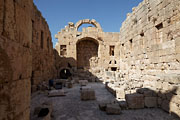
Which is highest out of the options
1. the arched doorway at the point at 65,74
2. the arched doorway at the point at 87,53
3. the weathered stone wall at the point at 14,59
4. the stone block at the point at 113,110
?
the arched doorway at the point at 87,53

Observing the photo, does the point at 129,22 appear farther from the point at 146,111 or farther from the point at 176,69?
the point at 146,111

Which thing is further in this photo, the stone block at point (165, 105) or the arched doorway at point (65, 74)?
the arched doorway at point (65, 74)

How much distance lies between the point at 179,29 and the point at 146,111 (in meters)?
4.17

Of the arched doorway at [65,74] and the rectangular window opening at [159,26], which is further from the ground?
A: the rectangular window opening at [159,26]

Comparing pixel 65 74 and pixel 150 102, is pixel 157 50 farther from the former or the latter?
pixel 65 74

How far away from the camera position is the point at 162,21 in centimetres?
648

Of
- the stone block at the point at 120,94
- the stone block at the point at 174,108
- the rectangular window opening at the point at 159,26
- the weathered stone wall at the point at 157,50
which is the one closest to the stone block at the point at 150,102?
the weathered stone wall at the point at 157,50

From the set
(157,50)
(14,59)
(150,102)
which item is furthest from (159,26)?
(14,59)

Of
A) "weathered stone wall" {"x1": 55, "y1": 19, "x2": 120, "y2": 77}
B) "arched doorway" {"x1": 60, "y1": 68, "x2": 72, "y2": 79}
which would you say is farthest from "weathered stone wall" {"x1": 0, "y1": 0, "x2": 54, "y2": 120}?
"arched doorway" {"x1": 60, "y1": 68, "x2": 72, "y2": 79}

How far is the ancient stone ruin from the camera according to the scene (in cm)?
169

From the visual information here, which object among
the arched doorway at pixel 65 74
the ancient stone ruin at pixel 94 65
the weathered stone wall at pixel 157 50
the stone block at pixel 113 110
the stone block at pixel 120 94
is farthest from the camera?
the arched doorway at pixel 65 74

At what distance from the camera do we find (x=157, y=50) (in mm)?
6734

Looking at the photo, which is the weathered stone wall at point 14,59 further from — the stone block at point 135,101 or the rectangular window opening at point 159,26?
the rectangular window opening at point 159,26

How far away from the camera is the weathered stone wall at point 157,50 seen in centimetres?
455
